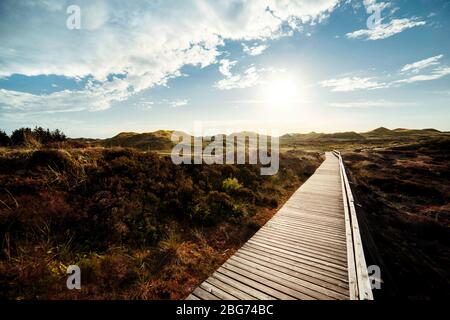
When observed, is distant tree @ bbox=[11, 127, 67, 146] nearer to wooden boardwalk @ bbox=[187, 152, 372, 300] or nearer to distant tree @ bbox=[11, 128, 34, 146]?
distant tree @ bbox=[11, 128, 34, 146]

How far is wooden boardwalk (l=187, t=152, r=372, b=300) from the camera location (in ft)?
14.6

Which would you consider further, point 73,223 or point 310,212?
point 310,212

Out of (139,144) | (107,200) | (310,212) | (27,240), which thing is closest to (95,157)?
(107,200)

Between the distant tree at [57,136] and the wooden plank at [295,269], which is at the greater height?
the distant tree at [57,136]

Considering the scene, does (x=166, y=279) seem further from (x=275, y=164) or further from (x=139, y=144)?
(x=139, y=144)

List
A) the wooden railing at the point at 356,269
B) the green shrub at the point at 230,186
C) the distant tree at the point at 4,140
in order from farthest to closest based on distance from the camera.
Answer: the green shrub at the point at 230,186 < the distant tree at the point at 4,140 < the wooden railing at the point at 356,269

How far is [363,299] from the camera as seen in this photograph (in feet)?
13.1

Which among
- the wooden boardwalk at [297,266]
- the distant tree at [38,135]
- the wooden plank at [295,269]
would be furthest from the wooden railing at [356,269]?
the distant tree at [38,135]

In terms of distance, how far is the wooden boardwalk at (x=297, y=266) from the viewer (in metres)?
4.46

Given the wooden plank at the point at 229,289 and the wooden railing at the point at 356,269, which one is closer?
the wooden railing at the point at 356,269

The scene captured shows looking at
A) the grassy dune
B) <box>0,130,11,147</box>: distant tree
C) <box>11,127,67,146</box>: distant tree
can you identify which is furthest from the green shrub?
<box>0,130,11,147</box>: distant tree

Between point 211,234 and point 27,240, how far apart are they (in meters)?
5.25

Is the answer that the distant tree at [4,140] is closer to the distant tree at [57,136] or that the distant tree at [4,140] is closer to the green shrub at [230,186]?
the distant tree at [57,136]

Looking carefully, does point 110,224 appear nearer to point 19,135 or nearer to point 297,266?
point 297,266
